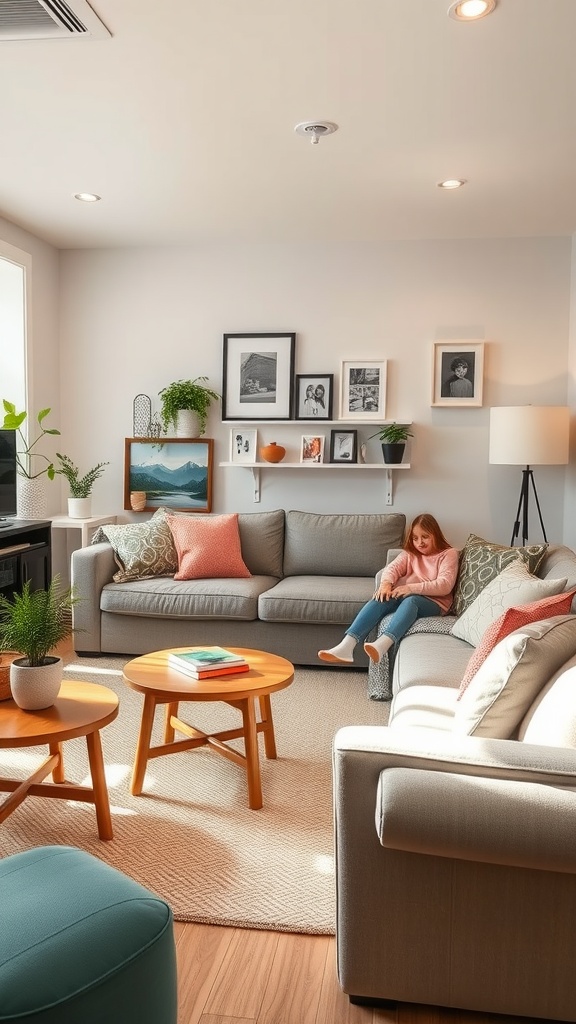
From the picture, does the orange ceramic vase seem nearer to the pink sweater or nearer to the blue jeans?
the pink sweater

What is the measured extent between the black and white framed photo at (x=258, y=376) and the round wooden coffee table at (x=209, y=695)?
2.49 m

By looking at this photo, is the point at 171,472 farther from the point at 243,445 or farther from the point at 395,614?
the point at 395,614

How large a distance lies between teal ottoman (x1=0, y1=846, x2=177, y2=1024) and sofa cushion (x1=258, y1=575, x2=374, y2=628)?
2715mm

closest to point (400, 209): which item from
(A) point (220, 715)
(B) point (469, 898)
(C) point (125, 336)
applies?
(C) point (125, 336)

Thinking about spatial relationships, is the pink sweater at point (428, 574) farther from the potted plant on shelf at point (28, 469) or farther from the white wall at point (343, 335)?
the potted plant on shelf at point (28, 469)

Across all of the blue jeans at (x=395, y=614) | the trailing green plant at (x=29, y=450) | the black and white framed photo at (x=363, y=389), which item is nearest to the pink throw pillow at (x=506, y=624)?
the blue jeans at (x=395, y=614)

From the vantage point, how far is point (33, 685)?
2412mm

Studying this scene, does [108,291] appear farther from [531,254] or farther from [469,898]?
[469,898]

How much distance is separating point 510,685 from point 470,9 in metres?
1.99

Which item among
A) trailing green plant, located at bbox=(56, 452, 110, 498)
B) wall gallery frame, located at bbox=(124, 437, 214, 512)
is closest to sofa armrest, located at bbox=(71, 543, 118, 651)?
trailing green plant, located at bbox=(56, 452, 110, 498)

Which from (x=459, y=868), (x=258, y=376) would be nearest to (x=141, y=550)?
(x=258, y=376)

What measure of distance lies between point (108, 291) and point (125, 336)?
0.33 metres

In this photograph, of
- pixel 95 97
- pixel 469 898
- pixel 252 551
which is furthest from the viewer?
pixel 252 551

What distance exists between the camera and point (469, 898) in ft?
5.33
